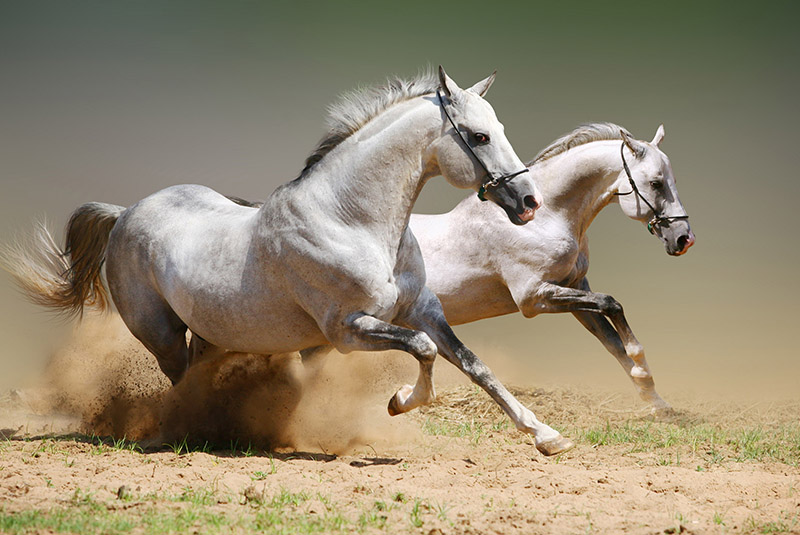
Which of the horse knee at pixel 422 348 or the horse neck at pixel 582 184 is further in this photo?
the horse neck at pixel 582 184

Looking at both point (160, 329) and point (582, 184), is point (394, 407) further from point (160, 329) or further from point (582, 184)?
point (582, 184)

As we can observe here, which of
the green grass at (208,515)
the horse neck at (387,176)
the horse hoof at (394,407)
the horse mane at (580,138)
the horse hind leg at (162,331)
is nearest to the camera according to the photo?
the green grass at (208,515)

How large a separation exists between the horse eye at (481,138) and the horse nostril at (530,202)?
335mm

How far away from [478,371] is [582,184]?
2122 mm

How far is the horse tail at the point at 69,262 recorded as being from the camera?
5367mm

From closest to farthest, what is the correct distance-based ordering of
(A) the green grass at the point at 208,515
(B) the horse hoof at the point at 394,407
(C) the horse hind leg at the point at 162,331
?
(A) the green grass at the point at 208,515
(B) the horse hoof at the point at 394,407
(C) the horse hind leg at the point at 162,331

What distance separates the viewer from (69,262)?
5523 millimetres

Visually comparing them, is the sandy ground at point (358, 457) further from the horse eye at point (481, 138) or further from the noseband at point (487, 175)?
the horse eye at point (481, 138)

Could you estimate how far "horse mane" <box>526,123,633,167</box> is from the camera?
6.00m

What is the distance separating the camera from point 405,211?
417 cm

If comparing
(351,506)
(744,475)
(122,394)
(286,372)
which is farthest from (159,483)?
(744,475)

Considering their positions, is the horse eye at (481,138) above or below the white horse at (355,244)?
above

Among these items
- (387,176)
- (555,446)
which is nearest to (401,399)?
(555,446)

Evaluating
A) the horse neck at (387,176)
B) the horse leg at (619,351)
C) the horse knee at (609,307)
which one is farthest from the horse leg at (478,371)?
the horse leg at (619,351)
